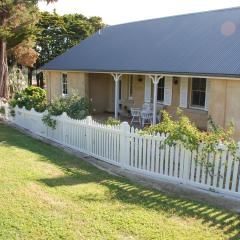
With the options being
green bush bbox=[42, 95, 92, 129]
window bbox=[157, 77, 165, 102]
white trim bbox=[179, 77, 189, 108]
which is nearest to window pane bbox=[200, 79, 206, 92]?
white trim bbox=[179, 77, 189, 108]

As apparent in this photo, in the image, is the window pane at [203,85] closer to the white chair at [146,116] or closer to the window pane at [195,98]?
the window pane at [195,98]

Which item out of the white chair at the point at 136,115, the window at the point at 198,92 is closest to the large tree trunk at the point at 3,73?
the white chair at the point at 136,115

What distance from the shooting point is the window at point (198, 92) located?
1446 cm

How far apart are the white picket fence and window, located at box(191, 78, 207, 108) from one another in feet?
20.7

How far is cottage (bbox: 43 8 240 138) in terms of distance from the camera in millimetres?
11977

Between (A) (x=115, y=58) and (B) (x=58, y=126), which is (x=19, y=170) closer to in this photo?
(B) (x=58, y=126)

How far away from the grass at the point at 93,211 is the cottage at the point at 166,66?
237 inches

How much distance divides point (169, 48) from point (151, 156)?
8.67m

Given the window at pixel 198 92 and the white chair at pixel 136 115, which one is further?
the white chair at pixel 136 115

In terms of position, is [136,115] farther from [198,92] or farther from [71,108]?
[71,108]

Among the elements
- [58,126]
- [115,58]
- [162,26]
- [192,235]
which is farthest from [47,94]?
[192,235]

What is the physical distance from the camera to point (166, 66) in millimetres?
13766

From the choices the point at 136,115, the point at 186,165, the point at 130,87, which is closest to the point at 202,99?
the point at 136,115

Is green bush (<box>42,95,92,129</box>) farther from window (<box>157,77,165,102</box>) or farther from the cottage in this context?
window (<box>157,77,165,102</box>)
